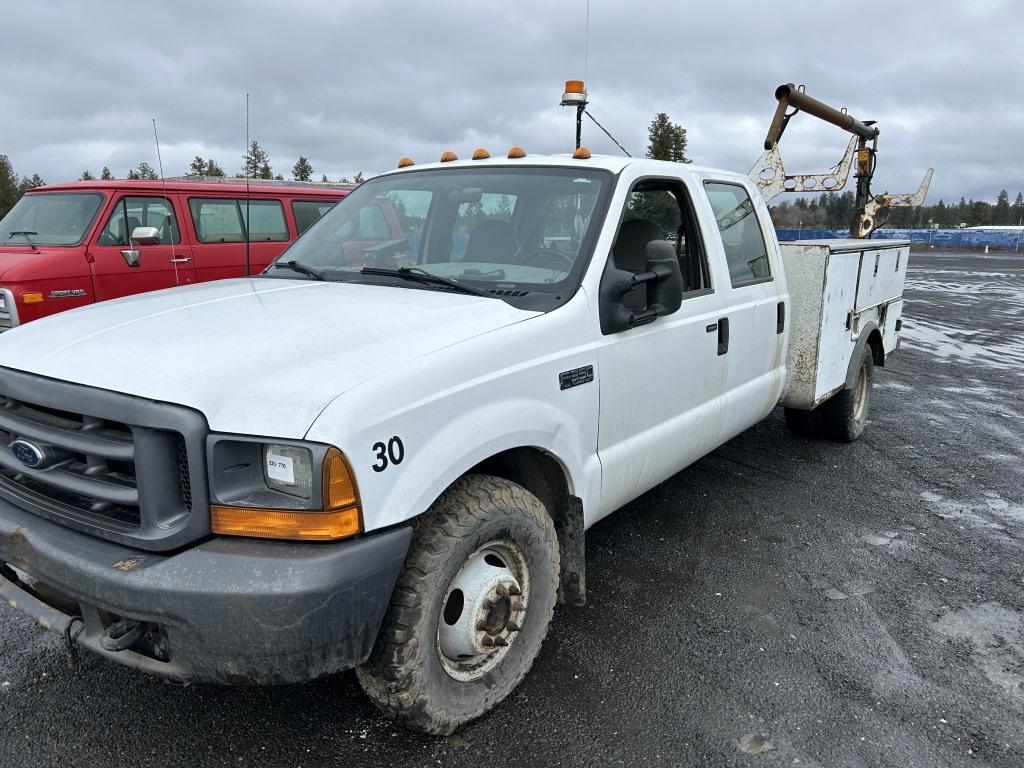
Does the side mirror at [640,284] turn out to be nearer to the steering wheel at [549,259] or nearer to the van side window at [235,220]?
the steering wheel at [549,259]

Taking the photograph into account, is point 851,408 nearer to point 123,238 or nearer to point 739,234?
point 739,234

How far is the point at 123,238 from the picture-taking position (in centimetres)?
780

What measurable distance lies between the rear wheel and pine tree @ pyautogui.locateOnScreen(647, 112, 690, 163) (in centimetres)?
2955

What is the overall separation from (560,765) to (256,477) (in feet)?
4.47

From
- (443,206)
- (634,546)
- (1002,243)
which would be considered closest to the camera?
(443,206)

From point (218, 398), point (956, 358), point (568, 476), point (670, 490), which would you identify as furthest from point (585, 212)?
point (956, 358)

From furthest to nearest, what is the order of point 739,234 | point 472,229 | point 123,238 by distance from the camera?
point 123,238 < point 739,234 < point 472,229

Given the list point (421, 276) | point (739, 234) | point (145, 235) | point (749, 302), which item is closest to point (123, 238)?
point (145, 235)

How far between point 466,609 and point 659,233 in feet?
6.72

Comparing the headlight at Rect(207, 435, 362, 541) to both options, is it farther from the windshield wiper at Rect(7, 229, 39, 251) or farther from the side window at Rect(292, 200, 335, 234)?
the side window at Rect(292, 200, 335, 234)

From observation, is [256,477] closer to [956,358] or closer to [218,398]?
[218,398]

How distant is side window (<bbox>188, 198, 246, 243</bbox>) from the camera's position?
848cm

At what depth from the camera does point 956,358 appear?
10.1 m

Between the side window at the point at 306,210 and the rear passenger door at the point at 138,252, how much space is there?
1.48m
